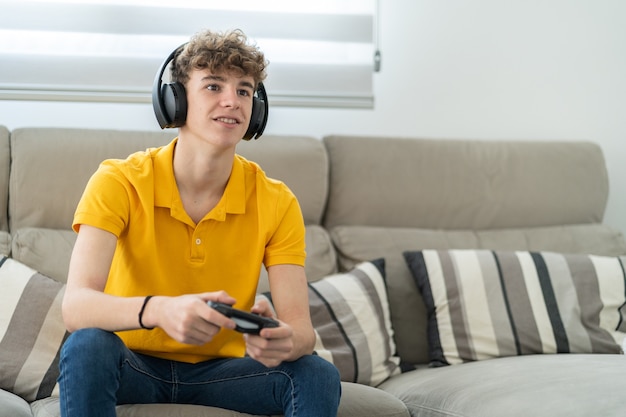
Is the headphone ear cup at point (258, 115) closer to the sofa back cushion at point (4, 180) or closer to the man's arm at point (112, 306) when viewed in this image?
the man's arm at point (112, 306)

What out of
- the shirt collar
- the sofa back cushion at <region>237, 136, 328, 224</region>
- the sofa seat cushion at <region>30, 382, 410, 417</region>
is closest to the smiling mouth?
the shirt collar

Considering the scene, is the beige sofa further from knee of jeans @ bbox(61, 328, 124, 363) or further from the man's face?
the man's face

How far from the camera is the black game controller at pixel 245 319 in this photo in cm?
139

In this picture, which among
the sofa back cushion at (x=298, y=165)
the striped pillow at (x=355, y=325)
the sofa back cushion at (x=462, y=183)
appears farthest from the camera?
the sofa back cushion at (x=462, y=183)

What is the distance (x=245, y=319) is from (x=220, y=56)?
0.58 meters

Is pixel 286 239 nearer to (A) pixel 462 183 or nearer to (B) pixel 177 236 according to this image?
(B) pixel 177 236

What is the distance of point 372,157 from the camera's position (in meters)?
2.58

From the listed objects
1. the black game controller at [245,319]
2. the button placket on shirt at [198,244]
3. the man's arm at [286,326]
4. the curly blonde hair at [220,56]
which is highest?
the curly blonde hair at [220,56]

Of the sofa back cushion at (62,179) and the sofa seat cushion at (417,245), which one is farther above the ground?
the sofa back cushion at (62,179)

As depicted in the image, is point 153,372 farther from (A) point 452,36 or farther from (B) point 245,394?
(A) point 452,36

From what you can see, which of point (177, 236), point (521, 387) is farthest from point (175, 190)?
point (521, 387)

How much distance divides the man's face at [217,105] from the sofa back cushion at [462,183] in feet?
2.79

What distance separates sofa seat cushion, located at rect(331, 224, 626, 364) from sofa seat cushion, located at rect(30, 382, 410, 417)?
480mm

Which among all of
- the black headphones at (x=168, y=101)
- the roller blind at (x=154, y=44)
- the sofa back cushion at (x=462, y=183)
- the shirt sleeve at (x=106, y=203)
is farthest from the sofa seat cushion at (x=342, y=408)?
the roller blind at (x=154, y=44)
